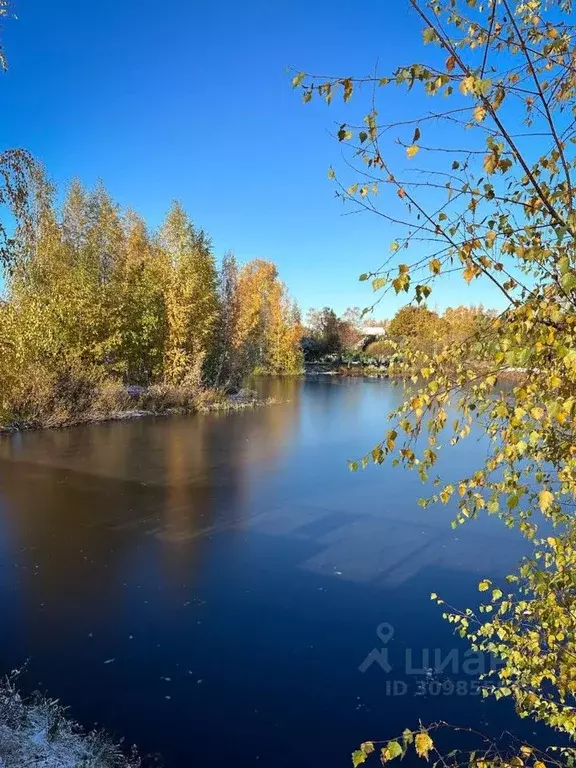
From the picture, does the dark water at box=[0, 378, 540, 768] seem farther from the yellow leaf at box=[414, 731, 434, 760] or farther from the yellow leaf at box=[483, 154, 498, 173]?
the yellow leaf at box=[483, 154, 498, 173]

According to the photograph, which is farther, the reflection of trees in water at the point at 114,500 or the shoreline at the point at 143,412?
the shoreline at the point at 143,412

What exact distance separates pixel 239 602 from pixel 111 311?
12.0m

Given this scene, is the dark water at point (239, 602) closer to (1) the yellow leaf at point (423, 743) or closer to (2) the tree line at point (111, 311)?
(1) the yellow leaf at point (423, 743)

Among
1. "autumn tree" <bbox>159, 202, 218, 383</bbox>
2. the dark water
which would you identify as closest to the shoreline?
"autumn tree" <bbox>159, 202, 218, 383</bbox>

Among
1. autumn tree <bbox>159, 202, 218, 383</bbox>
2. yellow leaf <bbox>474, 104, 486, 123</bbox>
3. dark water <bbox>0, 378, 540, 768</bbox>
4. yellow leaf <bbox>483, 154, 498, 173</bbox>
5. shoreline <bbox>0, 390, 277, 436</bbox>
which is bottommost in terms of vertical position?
dark water <bbox>0, 378, 540, 768</bbox>

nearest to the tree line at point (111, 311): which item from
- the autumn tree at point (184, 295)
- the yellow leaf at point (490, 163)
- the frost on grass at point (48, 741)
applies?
the autumn tree at point (184, 295)

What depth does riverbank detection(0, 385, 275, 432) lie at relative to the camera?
12062 mm

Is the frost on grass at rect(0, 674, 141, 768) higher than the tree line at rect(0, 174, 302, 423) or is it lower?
lower

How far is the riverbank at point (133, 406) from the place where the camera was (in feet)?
39.6

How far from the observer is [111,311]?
14688 mm

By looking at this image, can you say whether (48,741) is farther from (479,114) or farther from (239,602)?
(479,114)

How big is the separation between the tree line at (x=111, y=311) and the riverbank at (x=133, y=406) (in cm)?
16

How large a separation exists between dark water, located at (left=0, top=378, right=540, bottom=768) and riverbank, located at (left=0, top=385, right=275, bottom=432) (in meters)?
3.58

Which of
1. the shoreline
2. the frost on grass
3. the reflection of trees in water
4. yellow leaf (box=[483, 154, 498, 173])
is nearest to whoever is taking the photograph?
yellow leaf (box=[483, 154, 498, 173])
